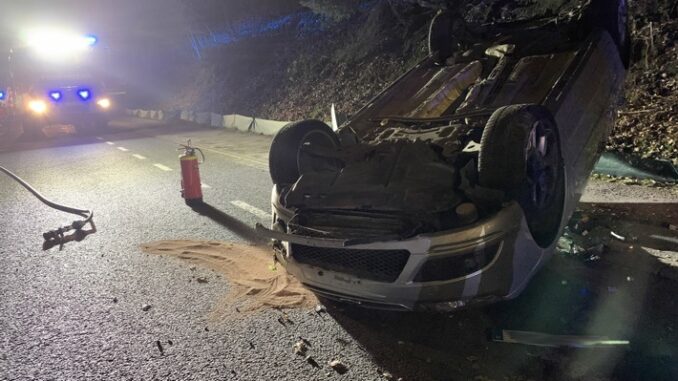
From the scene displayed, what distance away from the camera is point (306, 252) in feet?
10.5

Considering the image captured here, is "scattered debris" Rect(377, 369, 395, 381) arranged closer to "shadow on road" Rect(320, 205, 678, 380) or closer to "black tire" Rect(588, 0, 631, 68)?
"shadow on road" Rect(320, 205, 678, 380)

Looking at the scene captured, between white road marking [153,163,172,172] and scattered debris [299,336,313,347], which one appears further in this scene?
white road marking [153,163,172,172]

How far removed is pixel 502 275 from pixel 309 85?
45.0 ft

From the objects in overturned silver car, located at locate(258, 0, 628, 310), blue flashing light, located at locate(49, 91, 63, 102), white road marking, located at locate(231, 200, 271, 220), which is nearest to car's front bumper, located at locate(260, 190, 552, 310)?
overturned silver car, located at locate(258, 0, 628, 310)

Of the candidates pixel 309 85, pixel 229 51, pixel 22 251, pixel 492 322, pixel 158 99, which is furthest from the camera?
pixel 158 99

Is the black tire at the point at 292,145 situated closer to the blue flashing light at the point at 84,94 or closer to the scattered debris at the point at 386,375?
the scattered debris at the point at 386,375

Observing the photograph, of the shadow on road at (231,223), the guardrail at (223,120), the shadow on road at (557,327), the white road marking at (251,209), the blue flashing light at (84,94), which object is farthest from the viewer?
the blue flashing light at (84,94)

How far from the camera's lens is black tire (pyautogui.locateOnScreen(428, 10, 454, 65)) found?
5414 millimetres

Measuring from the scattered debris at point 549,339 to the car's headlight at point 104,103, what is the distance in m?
15.7

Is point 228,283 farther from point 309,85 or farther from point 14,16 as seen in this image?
point 14,16

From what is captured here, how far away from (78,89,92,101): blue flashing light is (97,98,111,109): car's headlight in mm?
361

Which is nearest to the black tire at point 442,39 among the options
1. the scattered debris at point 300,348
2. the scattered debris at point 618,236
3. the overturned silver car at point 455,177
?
the overturned silver car at point 455,177

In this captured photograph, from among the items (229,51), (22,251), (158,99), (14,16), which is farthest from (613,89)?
(14,16)

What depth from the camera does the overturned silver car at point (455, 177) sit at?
2834 millimetres
